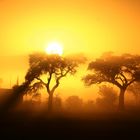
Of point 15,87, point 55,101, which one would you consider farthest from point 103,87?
point 15,87

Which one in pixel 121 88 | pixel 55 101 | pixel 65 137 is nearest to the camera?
pixel 65 137

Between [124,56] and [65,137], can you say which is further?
[124,56]

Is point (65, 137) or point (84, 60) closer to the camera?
point (65, 137)

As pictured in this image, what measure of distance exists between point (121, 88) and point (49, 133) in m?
40.8

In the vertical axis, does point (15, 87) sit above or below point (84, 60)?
below

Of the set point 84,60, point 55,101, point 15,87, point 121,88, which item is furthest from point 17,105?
point 121,88

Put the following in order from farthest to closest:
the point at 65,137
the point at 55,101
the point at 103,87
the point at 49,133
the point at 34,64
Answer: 1. the point at 103,87
2. the point at 55,101
3. the point at 34,64
4. the point at 49,133
5. the point at 65,137

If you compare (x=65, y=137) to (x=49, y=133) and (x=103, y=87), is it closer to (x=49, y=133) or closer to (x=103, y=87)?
(x=49, y=133)

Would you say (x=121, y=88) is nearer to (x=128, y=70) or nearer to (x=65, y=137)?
(x=128, y=70)

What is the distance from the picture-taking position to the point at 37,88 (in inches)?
3115

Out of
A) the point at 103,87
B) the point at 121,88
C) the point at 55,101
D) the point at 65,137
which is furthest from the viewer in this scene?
the point at 103,87

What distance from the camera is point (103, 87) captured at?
11069 centimetres

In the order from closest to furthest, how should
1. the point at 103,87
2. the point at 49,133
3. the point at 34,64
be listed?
the point at 49,133, the point at 34,64, the point at 103,87

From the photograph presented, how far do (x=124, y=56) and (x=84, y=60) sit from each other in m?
10.4
